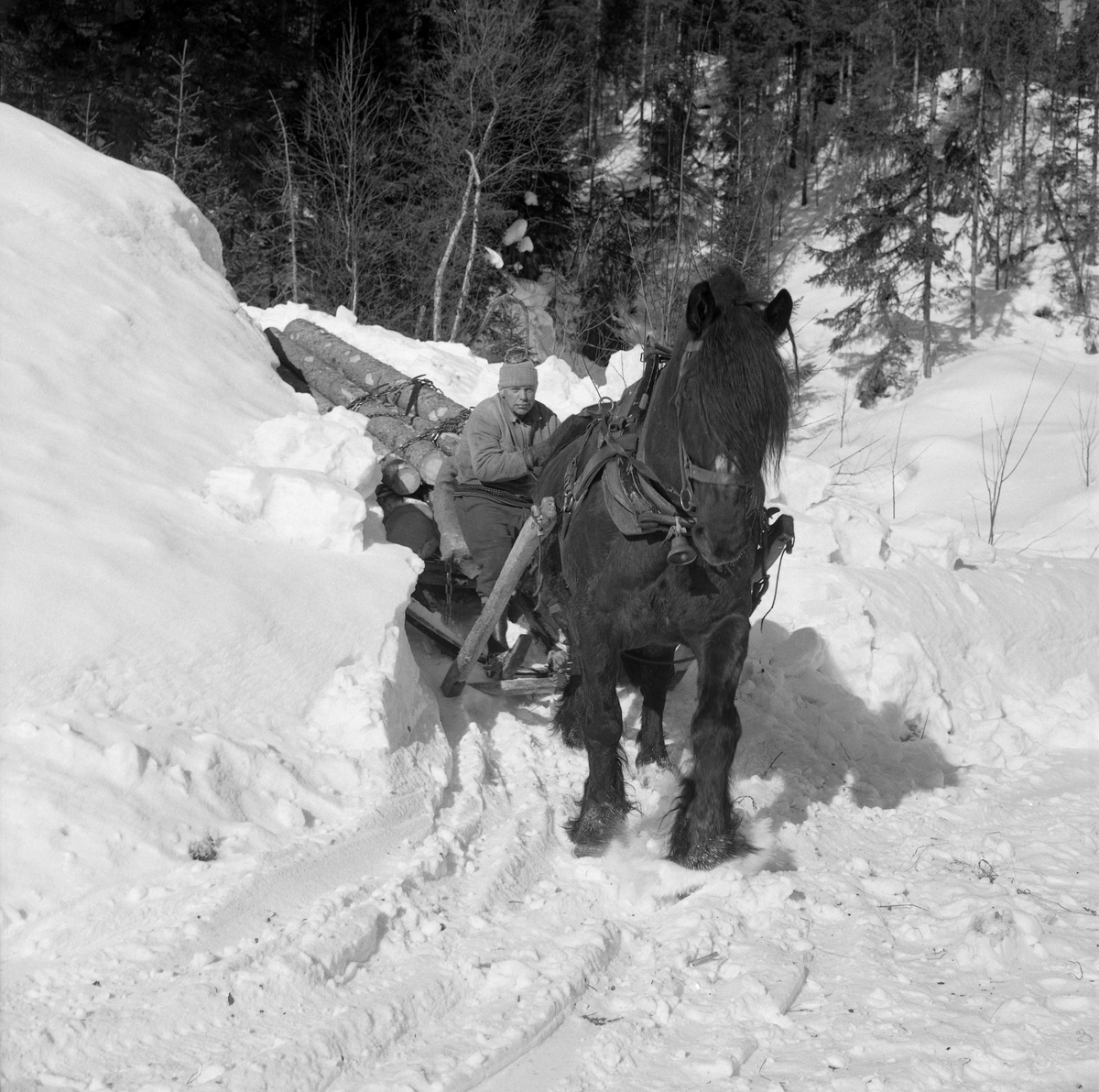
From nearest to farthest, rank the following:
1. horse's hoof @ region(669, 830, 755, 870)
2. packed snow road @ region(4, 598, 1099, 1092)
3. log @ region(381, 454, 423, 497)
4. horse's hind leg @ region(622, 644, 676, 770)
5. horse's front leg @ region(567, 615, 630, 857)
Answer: packed snow road @ region(4, 598, 1099, 1092), horse's hoof @ region(669, 830, 755, 870), horse's front leg @ region(567, 615, 630, 857), horse's hind leg @ region(622, 644, 676, 770), log @ region(381, 454, 423, 497)

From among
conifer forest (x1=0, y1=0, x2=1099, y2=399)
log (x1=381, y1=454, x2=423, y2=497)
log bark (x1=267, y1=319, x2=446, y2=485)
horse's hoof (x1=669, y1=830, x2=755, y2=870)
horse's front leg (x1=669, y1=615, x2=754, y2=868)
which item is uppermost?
conifer forest (x1=0, y1=0, x2=1099, y2=399)

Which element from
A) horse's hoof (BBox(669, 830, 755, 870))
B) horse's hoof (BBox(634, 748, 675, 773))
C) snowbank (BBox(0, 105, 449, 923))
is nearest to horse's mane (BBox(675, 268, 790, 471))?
horse's hoof (BBox(669, 830, 755, 870))

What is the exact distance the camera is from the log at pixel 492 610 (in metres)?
5.29

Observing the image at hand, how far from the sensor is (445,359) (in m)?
10.4

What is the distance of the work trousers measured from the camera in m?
6.01

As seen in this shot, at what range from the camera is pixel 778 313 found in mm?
3887

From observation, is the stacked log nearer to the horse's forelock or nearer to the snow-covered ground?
the snow-covered ground

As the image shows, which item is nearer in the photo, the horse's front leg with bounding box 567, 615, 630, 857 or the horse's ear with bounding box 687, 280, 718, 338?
the horse's ear with bounding box 687, 280, 718, 338

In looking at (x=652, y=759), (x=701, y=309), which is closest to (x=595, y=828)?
(x=652, y=759)

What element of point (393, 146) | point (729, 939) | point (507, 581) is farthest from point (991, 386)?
point (729, 939)

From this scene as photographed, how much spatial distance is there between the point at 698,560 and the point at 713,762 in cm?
80

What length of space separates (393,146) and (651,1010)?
2114 cm

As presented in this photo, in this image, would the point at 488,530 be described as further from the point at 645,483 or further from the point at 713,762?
the point at 713,762

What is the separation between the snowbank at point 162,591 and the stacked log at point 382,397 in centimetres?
96
